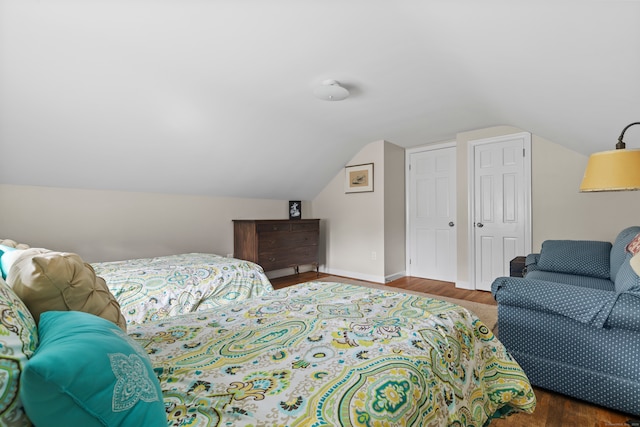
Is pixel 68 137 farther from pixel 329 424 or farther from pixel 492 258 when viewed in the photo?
pixel 492 258

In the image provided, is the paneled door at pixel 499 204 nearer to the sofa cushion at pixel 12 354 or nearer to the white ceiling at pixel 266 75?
the white ceiling at pixel 266 75

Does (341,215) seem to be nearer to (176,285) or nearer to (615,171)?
(176,285)

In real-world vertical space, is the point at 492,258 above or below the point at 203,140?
below

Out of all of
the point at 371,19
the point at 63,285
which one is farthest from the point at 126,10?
the point at 63,285

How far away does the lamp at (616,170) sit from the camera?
165 centimetres

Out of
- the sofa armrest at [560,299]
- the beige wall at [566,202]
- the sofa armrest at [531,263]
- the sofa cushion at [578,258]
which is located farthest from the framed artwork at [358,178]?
the sofa armrest at [560,299]

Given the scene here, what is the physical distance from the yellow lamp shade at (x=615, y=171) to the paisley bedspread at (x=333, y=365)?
1.17m

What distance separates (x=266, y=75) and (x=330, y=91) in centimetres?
58

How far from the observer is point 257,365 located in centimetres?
91

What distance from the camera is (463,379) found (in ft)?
3.66

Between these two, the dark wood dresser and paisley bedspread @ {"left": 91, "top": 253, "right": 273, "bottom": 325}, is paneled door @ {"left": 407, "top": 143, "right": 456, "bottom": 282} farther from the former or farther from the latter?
paisley bedspread @ {"left": 91, "top": 253, "right": 273, "bottom": 325}

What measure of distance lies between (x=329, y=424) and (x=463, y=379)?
686mm

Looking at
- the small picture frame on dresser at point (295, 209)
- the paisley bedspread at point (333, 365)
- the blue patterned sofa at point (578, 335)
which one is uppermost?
the small picture frame on dresser at point (295, 209)

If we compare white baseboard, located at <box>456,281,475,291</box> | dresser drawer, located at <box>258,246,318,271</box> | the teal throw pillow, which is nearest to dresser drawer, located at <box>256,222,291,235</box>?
dresser drawer, located at <box>258,246,318,271</box>
